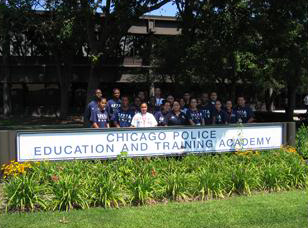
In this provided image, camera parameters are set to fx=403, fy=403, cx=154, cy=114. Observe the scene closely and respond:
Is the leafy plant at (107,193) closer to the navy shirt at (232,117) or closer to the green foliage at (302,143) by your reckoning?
the navy shirt at (232,117)

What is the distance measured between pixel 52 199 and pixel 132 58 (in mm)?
27761

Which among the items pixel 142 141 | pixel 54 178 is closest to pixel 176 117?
pixel 142 141

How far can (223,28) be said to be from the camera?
16.2 meters

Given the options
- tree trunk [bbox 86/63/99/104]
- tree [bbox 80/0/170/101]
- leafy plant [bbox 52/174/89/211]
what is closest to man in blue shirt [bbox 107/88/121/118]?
leafy plant [bbox 52/174/89/211]

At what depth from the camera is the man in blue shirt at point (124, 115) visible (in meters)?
9.56

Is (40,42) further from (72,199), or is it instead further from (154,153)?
(72,199)

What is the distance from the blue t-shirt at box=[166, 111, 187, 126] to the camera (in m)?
9.49

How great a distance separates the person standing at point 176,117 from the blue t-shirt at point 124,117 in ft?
2.95

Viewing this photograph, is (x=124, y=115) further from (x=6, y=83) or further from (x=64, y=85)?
(x=6, y=83)

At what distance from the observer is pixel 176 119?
952 centimetres

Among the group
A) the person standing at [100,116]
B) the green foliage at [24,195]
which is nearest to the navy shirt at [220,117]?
the person standing at [100,116]

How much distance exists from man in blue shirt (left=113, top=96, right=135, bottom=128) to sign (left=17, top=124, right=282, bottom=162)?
1298mm

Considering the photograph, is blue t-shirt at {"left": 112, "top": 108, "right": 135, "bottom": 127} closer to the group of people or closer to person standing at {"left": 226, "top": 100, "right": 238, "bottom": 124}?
the group of people

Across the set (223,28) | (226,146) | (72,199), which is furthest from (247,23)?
(72,199)
